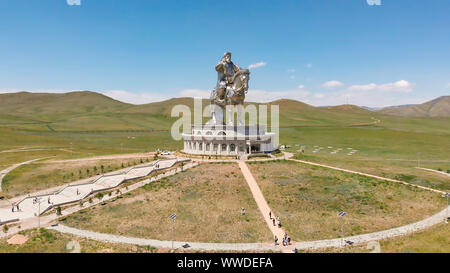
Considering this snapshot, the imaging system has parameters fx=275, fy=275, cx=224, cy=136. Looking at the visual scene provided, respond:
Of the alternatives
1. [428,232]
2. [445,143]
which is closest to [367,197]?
[428,232]

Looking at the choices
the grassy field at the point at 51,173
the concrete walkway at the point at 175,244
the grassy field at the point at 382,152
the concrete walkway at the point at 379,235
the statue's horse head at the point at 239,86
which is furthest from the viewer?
the statue's horse head at the point at 239,86

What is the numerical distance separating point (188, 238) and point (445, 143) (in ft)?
388

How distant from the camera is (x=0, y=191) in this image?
1857 inches

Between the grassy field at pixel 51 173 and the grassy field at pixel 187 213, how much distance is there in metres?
16.1

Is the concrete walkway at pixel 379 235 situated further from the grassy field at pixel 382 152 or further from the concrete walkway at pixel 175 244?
the grassy field at pixel 382 152

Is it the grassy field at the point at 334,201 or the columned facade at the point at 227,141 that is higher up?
the columned facade at the point at 227,141

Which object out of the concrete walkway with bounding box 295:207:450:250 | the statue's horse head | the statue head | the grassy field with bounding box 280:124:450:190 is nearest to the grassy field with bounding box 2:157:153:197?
the statue's horse head

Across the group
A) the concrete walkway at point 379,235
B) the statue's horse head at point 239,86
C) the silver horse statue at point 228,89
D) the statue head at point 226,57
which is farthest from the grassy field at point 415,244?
the statue head at point 226,57

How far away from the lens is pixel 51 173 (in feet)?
181

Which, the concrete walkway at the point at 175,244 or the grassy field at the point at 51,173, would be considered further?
the grassy field at the point at 51,173

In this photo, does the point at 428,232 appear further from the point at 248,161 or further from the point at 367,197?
the point at 248,161

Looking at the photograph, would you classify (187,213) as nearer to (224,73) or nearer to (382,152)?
(224,73)

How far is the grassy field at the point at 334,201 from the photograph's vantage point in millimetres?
33938

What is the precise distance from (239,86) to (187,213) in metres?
38.3
